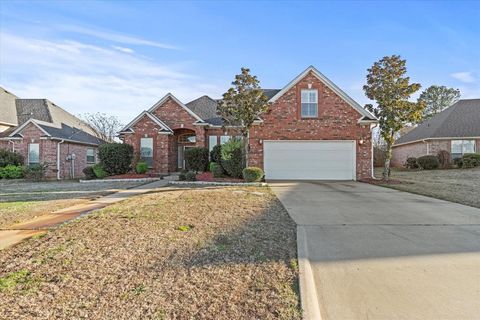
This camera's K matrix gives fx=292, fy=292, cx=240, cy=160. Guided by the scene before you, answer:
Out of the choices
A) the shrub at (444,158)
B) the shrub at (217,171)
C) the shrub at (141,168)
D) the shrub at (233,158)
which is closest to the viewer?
the shrub at (233,158)

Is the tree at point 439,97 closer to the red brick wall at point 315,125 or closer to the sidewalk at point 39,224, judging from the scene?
the red brick wall at point 315,125

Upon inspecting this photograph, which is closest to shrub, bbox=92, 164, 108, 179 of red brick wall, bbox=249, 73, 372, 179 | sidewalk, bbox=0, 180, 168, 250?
red brick wall, bbox=249, 73, 372, 179

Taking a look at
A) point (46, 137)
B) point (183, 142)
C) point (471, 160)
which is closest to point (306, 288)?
point (183, 142)

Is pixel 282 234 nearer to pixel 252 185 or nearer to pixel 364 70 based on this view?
pixel 252 185

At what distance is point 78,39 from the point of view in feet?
46.0

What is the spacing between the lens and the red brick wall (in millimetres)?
16781

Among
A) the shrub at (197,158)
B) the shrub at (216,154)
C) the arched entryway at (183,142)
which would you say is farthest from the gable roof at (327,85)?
the arched entryway at (183,142)

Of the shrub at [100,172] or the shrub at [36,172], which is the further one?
the shrub at [36,172]

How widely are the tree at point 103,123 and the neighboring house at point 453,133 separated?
30.7 metres

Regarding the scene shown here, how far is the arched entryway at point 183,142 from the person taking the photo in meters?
22.1

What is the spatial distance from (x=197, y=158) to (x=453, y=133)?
21927 mm

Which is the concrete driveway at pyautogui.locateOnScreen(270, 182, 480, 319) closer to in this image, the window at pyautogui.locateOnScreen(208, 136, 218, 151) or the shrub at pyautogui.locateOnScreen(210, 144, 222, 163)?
the shrub at pyautogui.locateOnScreen(210, 144, 222, 163)

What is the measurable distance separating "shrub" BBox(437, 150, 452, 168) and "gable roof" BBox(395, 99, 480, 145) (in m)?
1.50

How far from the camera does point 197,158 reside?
741 inches
